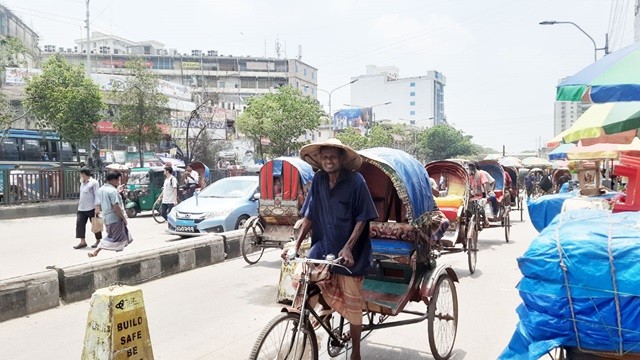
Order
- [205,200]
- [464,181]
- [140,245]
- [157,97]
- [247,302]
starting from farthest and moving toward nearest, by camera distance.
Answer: [157,97], [205,200], [140,245], [464,181], [247,302]

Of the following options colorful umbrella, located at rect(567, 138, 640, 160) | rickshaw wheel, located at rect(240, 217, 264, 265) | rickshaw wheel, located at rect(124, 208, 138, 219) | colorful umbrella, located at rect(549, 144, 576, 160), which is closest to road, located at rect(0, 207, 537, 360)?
rickshaw wheel, located at rect(240, 217, 264, 265)

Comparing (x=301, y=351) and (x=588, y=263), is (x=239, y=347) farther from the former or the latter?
(x=588, y=263)

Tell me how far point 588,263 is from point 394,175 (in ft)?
7.14

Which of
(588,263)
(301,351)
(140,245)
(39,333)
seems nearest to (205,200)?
(140,245)

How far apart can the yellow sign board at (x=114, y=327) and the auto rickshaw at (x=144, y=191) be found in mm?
15907

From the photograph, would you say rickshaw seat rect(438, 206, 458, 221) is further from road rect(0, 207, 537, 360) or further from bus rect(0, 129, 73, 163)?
bus rect(0, 129, 73, 163)

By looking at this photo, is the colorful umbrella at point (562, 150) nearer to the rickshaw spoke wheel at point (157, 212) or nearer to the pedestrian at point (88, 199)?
the pedestrian at point (88, 199)

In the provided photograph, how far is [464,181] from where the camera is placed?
34.2ft

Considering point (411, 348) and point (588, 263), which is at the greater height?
point (588, 263)

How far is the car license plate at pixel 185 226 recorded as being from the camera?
1211 cm

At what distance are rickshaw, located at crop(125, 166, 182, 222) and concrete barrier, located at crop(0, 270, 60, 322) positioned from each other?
1277cm

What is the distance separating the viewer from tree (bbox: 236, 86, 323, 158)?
3472cm

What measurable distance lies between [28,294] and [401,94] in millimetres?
152119

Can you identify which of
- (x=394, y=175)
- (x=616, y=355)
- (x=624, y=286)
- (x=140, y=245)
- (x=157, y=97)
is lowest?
(x=140, y=245)
